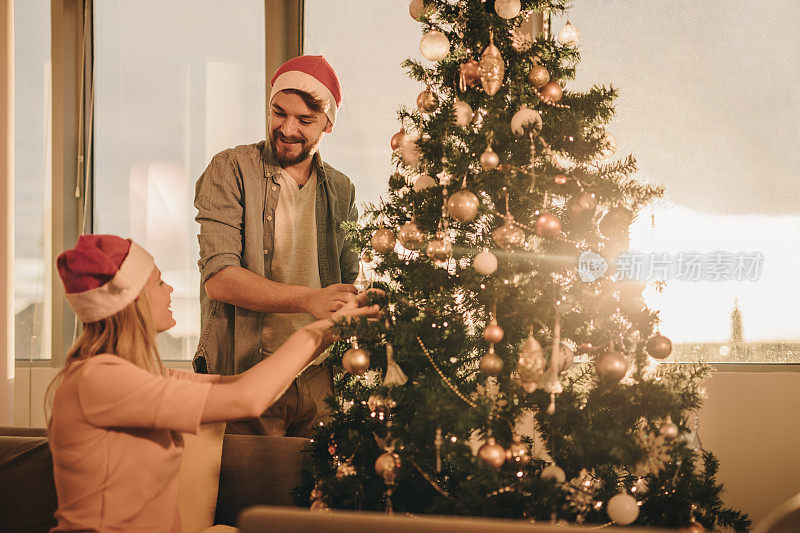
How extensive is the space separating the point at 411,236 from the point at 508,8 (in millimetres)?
566

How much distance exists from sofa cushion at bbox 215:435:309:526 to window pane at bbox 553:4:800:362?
1629 mm

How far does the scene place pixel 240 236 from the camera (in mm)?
2006

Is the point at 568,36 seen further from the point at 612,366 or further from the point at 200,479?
the point at 200,479

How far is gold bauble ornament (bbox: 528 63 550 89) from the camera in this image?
4.71 ft

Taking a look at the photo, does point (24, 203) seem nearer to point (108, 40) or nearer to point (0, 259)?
point (0, 259)

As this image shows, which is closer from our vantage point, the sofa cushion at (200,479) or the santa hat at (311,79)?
the sofa cushion at (200,479)

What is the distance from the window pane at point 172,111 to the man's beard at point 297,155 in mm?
1176

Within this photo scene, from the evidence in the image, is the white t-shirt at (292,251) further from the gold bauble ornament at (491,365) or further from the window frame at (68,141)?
the window frame at (68,141)

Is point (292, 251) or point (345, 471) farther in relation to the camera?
point (292, 251)

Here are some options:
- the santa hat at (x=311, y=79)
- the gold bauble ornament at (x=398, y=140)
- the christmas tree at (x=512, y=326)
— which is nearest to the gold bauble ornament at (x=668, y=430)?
the christmas tree at (x=512, y=326)

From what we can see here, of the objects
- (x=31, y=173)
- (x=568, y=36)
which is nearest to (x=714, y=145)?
(x=568, y=36)

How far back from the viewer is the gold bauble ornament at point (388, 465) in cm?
135

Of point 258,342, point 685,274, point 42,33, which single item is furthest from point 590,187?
point 42,33

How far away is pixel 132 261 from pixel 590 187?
3.34 feet
